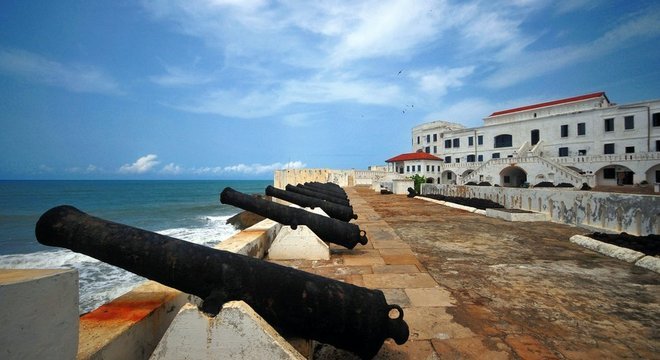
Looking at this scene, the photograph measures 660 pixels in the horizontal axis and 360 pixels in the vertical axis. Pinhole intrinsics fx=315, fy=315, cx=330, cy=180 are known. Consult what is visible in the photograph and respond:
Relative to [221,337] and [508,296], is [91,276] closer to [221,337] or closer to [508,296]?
[221,337]

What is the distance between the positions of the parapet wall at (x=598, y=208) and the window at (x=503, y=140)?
3501 cm

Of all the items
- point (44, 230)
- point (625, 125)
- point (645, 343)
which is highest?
point (625, 125)

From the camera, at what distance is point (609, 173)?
30.8 metres

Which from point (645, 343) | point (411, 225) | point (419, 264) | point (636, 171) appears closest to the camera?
point (645, 343)

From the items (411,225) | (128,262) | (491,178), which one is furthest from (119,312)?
(491,178)

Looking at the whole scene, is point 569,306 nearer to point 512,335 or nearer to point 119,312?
point 512,335

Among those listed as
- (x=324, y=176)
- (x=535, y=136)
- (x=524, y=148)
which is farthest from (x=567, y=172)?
(x=324, y=176)

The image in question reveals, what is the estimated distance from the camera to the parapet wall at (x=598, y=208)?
20.4 feet

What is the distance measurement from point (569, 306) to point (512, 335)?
106 cm

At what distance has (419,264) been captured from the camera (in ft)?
15.3

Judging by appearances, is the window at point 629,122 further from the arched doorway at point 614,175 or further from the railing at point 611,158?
the railing at point 611,158

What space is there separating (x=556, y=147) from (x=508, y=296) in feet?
140

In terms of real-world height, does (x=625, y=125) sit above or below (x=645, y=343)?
above

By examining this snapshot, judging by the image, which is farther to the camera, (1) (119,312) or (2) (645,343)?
(2) (645,343)
